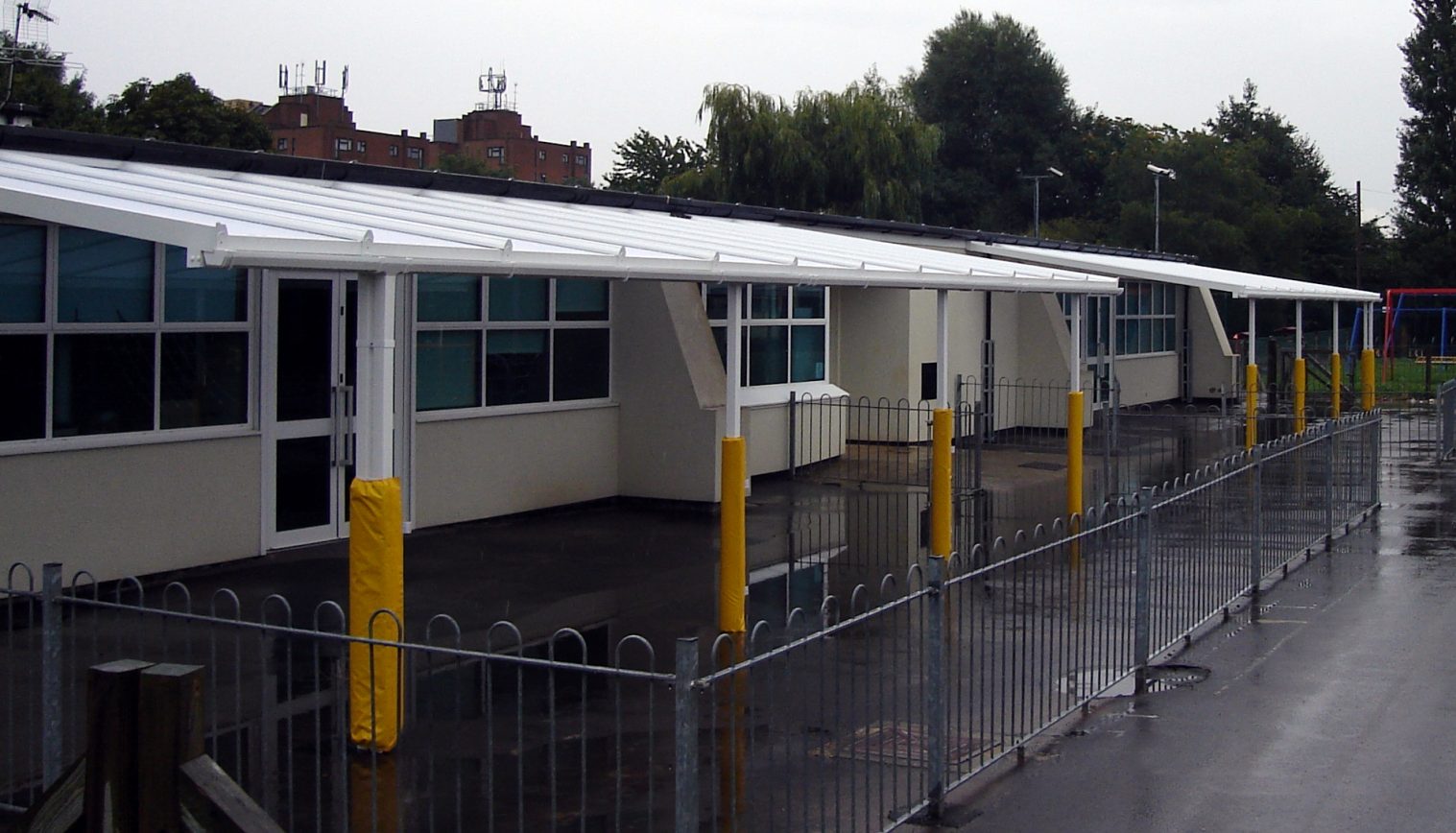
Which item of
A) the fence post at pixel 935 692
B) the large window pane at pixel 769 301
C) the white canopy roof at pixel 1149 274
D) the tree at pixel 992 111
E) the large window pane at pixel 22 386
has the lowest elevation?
the fence post at pixel 935 692

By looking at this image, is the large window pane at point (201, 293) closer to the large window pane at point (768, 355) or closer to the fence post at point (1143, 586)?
the fence post at point (1143, 586)

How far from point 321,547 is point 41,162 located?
4176 millimetres

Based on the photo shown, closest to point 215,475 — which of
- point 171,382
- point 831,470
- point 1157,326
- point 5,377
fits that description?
point 171,382

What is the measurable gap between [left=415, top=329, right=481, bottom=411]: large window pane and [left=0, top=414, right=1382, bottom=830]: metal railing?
376 centimetres

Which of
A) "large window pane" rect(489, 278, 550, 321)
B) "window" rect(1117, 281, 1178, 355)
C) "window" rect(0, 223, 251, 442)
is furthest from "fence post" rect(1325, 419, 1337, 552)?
"window" rect(1117, 281, 1178, 355)

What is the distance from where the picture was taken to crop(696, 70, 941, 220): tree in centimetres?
5269

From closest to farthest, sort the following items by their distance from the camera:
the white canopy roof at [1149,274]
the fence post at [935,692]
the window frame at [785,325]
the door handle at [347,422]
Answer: the fence post at [935,692], the door handle at [347,422], the window frame at [785,325], the white canopy roof at [1149,274]

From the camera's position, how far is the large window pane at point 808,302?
2117 centimetres

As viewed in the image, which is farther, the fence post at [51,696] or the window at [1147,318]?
the window at [1147,318]

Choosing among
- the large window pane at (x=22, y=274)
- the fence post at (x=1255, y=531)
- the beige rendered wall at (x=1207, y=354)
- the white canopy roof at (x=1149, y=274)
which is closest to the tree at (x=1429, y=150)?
the beige rendered wall at (x=1207, y=354)

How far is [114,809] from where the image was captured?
398cm

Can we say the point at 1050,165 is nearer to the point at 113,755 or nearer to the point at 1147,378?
the point at 1147,378

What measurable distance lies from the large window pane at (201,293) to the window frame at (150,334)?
41mm

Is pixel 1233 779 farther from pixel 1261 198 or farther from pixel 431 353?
pixel 1261 198
